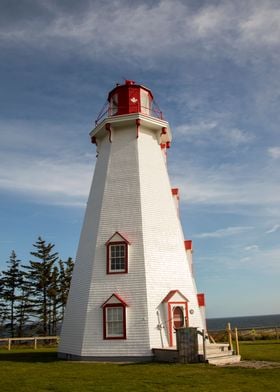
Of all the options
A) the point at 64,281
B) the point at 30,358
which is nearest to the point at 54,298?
the point at 64,281

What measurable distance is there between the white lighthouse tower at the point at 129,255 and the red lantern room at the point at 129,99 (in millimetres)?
55

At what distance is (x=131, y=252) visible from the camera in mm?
18328

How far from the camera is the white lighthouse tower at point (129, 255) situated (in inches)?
676

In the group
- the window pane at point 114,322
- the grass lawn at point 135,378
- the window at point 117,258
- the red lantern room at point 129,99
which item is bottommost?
the grass lawn at point 135,378

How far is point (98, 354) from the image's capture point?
1698 centimetres

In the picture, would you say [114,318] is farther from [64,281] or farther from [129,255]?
[64,281]

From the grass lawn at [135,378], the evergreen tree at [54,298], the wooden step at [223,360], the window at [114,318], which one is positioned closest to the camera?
the grass lawn at [135,378]

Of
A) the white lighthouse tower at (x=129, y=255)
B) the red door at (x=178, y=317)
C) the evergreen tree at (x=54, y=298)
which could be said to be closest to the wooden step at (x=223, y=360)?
the white lighthouse tower at (x=129, y=255)

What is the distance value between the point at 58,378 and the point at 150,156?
11900 millimetres

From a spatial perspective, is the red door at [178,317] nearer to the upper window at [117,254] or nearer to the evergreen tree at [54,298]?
the upper window at [117,254]

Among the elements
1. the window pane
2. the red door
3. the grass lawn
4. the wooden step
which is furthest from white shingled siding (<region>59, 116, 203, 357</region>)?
the wooden step

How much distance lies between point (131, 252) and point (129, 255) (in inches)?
6.6

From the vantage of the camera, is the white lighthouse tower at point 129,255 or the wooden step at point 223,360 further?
the white lighthouse tower at point 129,255

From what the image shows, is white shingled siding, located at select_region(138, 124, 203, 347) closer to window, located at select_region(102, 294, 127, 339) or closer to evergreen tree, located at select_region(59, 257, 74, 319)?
window, located at select_region(102, 294, 127, 339)
